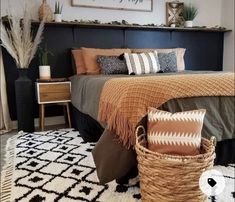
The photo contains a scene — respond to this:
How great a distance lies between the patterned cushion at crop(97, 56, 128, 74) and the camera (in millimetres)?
2971

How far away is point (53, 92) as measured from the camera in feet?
9.75

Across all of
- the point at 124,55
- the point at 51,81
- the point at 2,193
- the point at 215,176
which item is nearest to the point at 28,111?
the point at 51,81

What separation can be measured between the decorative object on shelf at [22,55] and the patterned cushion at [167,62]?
1.48 meters

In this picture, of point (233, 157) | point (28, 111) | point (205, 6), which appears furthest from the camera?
point (205, 6)

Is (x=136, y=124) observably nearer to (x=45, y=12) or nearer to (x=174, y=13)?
(x=45, y=12)

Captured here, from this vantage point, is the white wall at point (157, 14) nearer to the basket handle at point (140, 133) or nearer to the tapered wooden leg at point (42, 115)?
the tapered wooden leg at point (42, 115)

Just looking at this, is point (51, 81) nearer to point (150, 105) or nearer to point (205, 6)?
point (150, 105)

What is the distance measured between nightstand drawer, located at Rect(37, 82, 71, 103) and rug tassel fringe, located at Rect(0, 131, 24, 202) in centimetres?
59

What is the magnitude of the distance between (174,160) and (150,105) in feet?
1.26

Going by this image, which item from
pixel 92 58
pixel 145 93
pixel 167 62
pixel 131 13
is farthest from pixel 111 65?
pixel 145 93

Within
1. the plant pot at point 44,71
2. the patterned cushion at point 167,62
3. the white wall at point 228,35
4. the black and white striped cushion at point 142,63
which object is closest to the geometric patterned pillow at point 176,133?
the black and white striped cushion at point 142,63

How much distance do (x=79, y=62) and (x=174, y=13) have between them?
1.78m

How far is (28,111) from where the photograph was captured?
115 inches

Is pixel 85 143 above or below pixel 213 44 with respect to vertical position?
below
